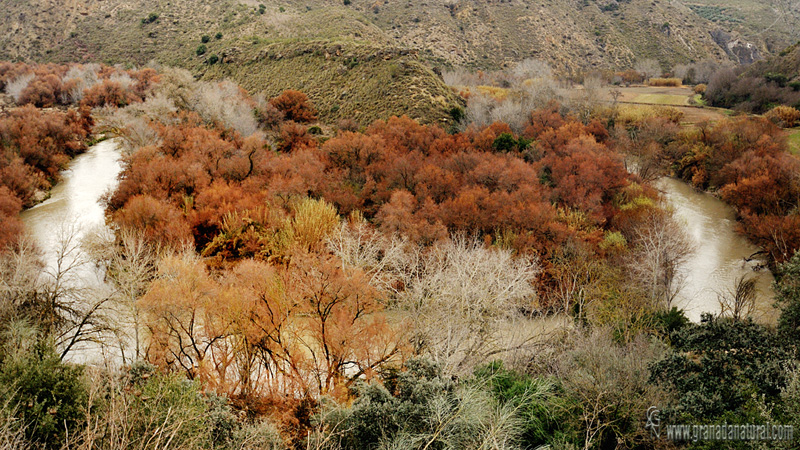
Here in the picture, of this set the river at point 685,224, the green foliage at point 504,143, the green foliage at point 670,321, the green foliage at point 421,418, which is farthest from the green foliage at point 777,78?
the green foliage at point 421,418

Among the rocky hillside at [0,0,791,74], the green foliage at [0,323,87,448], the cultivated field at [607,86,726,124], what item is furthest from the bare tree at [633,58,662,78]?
the green foliage at [0,323,87,448]

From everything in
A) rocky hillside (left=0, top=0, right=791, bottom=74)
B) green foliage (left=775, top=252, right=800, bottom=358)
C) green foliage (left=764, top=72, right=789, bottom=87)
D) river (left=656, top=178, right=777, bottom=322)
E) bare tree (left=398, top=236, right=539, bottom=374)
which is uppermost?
rocky hillside (left=0, top=0, right=791, bottom=74)

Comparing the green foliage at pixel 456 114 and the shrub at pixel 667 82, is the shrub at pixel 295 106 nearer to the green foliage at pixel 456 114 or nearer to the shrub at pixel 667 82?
the green foliage at pixel 456 114

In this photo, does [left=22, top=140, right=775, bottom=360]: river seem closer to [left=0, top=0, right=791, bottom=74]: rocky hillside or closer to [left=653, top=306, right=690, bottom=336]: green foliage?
[left=653, top=306, right=690, bottom=336]: green foliage

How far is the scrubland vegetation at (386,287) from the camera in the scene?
436 inches

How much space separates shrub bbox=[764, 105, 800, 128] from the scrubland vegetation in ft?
24.8

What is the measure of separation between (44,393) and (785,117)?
6189cm

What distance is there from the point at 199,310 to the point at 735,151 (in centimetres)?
4410

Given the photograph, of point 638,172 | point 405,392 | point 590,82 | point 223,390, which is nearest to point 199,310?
point 223,390

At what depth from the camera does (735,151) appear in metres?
38.3

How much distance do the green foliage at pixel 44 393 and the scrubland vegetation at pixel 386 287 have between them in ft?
0.19

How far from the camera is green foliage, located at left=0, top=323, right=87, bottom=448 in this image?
9.72 meters

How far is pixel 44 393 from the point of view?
34.6ft

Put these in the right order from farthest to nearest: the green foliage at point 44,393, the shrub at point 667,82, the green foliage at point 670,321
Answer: the shrub at point 667,82
the green foliage at point 670,321
the green foliage at point 44,393
